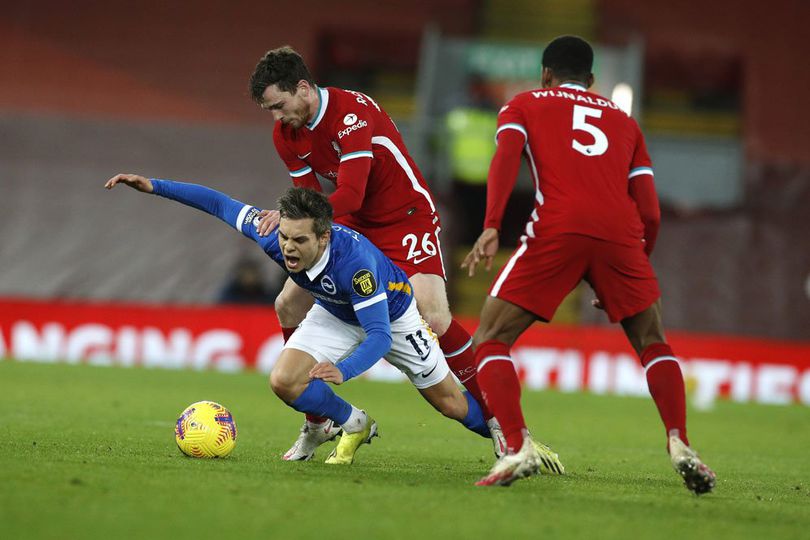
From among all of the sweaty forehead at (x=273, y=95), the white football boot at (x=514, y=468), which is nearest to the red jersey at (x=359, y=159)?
the sweaty forehead at (x=273, y=95)

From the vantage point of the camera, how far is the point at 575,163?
17.3 feet

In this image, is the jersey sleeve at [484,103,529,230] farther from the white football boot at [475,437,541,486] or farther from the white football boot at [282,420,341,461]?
the white football boot at [282,420,341,461]

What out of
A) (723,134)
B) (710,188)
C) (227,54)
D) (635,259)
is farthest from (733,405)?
(227,54)

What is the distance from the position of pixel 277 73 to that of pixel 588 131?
1616 mm

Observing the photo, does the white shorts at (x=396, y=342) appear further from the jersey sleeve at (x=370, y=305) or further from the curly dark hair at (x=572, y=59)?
the curly dark hair at (x=572, y=59)

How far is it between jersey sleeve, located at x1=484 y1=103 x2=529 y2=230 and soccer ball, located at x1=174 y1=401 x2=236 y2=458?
1.70m

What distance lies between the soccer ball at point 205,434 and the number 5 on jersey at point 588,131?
7.19 ft

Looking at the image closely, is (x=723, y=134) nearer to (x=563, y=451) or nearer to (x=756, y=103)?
(x=756, y=103)

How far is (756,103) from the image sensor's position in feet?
62.4

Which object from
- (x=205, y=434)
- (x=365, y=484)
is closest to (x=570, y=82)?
(x=365, y=484)

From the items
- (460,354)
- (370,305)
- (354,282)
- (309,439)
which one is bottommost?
(309,439)

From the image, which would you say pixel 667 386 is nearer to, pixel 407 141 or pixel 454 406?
pixel 454 406

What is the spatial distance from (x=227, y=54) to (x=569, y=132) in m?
15.1

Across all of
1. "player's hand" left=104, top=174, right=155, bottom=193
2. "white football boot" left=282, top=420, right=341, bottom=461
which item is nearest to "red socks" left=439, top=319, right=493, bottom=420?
"white football boot" left=282, top=420, right=341, bottom=461
